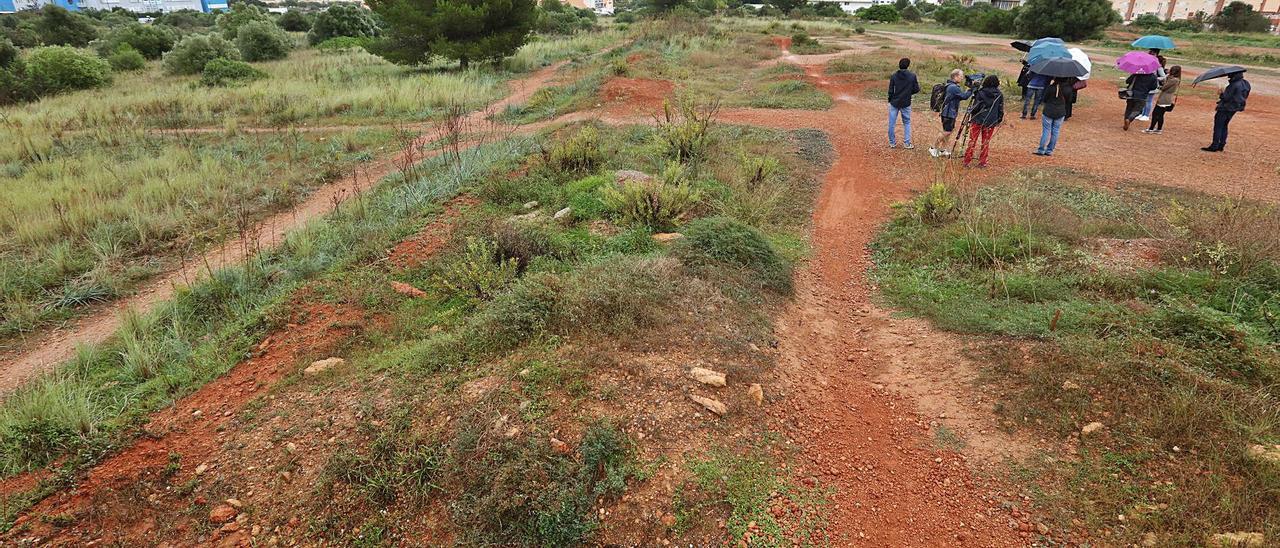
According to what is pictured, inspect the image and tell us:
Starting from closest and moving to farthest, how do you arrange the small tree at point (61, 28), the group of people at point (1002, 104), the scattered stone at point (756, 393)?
the scattered stone at point (756, 393), the group of people at point (1002, 104), the small tree at point (61, 28)

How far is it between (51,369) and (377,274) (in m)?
2.56

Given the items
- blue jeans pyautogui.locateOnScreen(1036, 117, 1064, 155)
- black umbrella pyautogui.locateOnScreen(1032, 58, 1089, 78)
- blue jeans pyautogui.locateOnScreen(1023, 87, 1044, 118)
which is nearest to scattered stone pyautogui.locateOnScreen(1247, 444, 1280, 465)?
blue jeans pyautogui.locateOnScreen(1036, 117, 1064, 155)

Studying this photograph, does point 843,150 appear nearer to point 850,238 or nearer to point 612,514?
point 850,238

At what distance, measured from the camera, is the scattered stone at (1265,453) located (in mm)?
2975

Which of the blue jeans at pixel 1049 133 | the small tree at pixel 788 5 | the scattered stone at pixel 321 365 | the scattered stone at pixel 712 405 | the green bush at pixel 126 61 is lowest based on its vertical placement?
the scattered stone at pixel 321 365

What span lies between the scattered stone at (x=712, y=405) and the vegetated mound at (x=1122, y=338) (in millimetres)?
1733

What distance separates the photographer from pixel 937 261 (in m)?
5.91

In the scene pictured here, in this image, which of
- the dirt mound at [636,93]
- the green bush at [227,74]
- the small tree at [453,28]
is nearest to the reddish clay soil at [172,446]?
the dirt mound at [636,93]

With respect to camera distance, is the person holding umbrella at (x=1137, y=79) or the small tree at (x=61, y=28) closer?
the person holding umbrella at (x=1137, y=79)

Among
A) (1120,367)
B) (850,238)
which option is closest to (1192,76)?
(850,238)

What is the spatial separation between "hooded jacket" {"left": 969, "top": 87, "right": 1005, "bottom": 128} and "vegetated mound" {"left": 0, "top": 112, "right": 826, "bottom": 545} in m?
4.29

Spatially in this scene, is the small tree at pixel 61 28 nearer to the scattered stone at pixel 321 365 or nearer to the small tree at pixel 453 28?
the small tree at pixel 453 28

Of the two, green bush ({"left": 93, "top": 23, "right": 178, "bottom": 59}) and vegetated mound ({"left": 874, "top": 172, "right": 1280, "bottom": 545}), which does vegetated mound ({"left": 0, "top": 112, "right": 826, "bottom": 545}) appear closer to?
vegetated mound ({"left": 874, "top": 172, "right": 1280, "bottom": 545})

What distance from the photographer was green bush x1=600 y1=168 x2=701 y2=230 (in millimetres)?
6297
